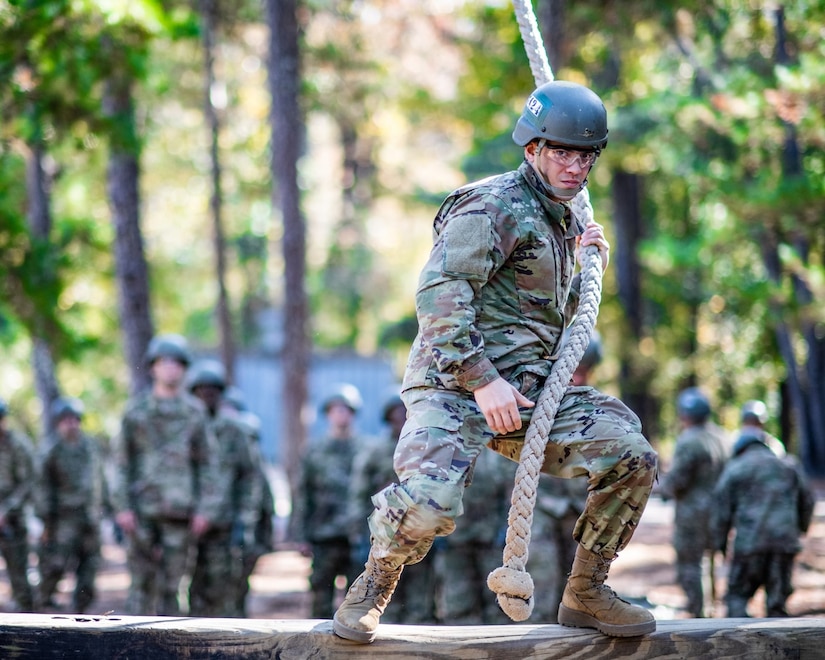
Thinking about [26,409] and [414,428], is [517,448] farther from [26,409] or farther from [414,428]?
[26,409]

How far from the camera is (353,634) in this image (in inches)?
170

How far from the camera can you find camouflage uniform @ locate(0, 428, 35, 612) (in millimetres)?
13078

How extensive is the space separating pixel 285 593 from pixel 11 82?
6.95m

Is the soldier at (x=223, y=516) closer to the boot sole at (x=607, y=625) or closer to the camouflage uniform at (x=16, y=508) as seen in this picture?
the camouflage uniform at (x=16, y=508)

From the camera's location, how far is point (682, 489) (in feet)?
39.0

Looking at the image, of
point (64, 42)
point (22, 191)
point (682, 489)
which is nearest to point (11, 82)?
point (64, 42)

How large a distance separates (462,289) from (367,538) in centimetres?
670

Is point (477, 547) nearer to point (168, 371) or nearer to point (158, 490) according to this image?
point (158, 490)

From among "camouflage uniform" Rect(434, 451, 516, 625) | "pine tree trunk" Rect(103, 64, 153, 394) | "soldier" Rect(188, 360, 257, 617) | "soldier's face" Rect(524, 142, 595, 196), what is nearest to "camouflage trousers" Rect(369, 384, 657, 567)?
"soldier's face" Rect(524, 142, 595, 196)

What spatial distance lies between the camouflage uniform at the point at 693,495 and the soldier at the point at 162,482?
494 cm

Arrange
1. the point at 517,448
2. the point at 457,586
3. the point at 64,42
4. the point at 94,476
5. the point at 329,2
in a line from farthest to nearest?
1. the point at 329,2
2. the point at 94,476
3. the point at 64,42
4. the point at 457,586
5. the point at 517,448

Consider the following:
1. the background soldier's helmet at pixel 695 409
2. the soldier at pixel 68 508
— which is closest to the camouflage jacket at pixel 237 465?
the soldier at pixel 68 508

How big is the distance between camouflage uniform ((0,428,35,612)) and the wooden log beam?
9234 mm

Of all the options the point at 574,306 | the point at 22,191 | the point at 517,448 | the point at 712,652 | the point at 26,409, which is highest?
the point at 22,191
